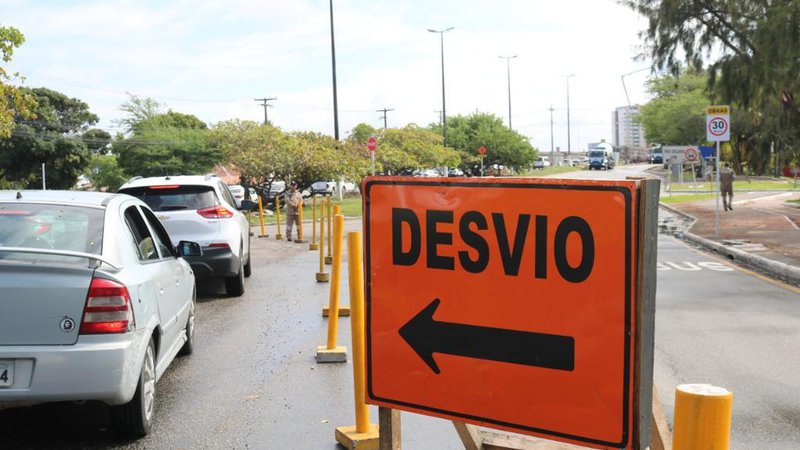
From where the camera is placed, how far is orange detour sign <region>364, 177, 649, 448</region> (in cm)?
300

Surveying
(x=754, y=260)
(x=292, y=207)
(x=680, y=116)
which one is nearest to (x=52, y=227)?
(x=754, y=260)

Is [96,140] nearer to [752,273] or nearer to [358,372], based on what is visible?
[752,273]

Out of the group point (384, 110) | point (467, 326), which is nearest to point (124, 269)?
point (467, 326)

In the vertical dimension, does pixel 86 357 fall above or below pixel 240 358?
above

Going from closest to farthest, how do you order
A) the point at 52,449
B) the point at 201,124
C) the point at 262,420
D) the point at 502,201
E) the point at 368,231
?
the point at 502,201
the point at 368,231
the point at 52,449
the point at 262,420
the point at 201,124

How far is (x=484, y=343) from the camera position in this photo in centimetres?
331

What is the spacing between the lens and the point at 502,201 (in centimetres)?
320

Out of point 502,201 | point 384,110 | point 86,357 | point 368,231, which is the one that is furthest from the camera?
point 384,110

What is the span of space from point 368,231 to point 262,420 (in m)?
2.73

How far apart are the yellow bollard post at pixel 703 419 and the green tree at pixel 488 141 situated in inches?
2758

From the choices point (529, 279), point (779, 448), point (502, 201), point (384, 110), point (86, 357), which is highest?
point (384, 110)

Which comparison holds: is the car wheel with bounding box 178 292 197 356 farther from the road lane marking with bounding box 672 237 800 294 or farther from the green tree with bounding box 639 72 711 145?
the green tree with bounding box 639 72 711 145

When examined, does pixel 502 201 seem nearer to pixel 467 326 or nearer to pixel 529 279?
pixel 529 279

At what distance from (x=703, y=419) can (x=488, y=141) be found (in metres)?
72.9
